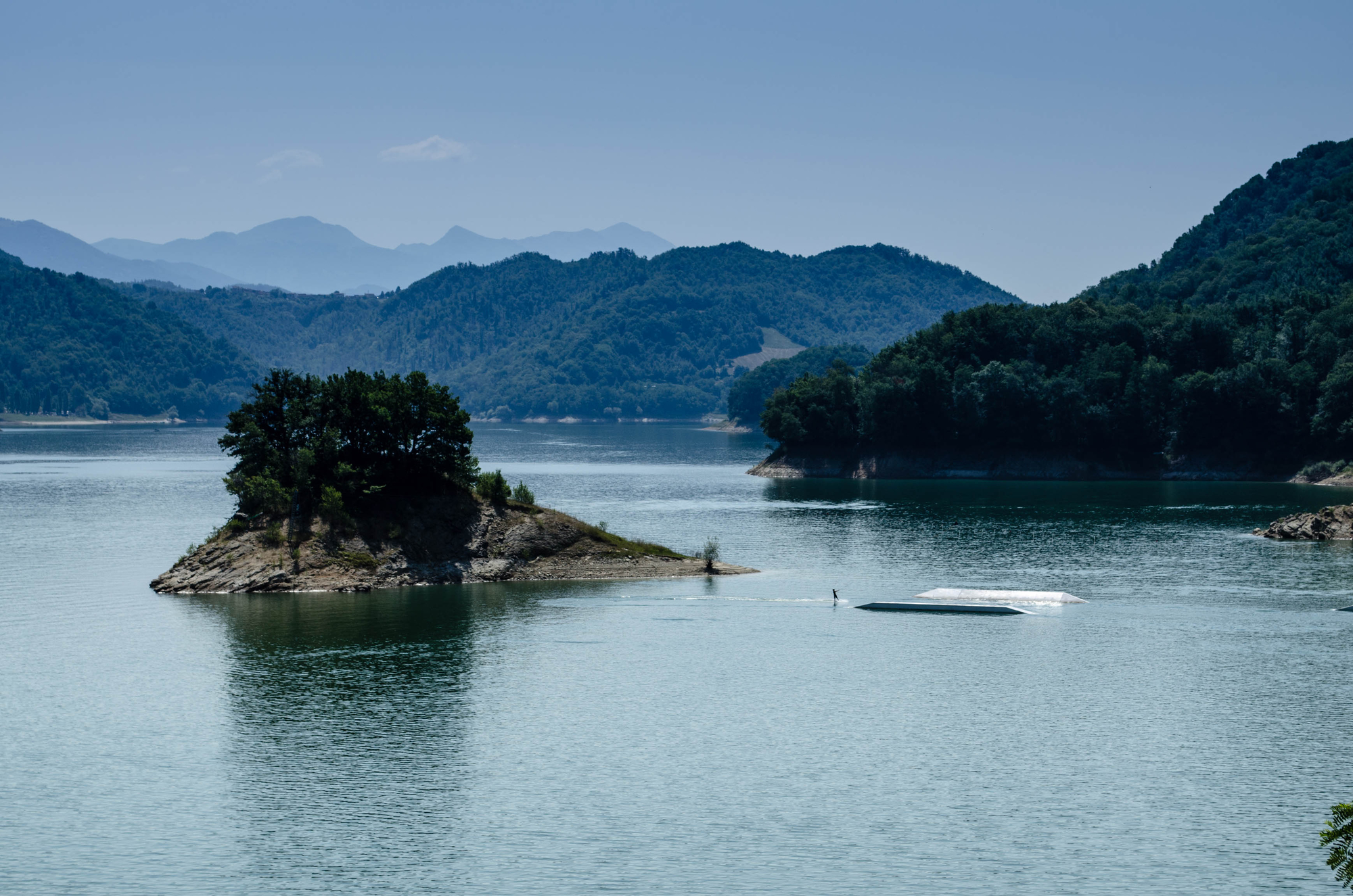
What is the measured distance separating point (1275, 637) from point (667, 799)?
47068 mm

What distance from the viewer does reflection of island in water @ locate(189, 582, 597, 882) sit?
44.2 metres

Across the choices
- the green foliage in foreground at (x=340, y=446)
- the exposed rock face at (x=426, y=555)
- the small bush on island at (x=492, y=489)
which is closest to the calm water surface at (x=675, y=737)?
the exposed rock face at (x=426, y=555)

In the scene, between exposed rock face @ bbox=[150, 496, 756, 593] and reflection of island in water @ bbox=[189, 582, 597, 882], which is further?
exposed rock face @ bbox=[150, 496, 756, 593]

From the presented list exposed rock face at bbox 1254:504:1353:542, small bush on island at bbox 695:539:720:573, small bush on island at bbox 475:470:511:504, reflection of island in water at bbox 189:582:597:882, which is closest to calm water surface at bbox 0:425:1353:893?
reflection of island in water at bbox 189:582:597:882

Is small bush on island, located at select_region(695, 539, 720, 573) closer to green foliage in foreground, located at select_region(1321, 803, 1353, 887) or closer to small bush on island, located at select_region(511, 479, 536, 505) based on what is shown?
small bush on island, located at select_region(511, 479, 536, 505)

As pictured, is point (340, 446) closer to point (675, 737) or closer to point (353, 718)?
point (353, 718)

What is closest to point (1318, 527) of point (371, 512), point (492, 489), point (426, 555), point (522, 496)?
point (522, 496)

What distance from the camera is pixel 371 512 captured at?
319ft

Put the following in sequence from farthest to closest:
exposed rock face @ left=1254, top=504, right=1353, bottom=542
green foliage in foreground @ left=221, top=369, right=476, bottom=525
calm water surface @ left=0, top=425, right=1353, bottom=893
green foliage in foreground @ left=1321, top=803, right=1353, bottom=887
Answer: exposed rock face @ left=1254, top=504, right=1353, bottom=542 → green foliage in foreground @ left=221, top=369, right=476, bottom=525 → calm water surface @ left=0, top=425, right=1353, bottom=893 → green foliage in foreground @ left=1321, top=803, right=1353, bottom=887

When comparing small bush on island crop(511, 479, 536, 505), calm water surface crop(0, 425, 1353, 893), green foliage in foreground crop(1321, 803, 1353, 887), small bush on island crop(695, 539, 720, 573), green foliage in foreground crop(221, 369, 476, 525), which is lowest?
calm water surface crop(0, 425, 1353, 893)

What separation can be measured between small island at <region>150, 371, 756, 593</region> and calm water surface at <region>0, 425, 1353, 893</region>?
10.2ft

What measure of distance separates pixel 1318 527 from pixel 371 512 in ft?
300

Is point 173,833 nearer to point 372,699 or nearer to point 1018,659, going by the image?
point 372,699

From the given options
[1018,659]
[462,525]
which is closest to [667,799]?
[1018,659]
